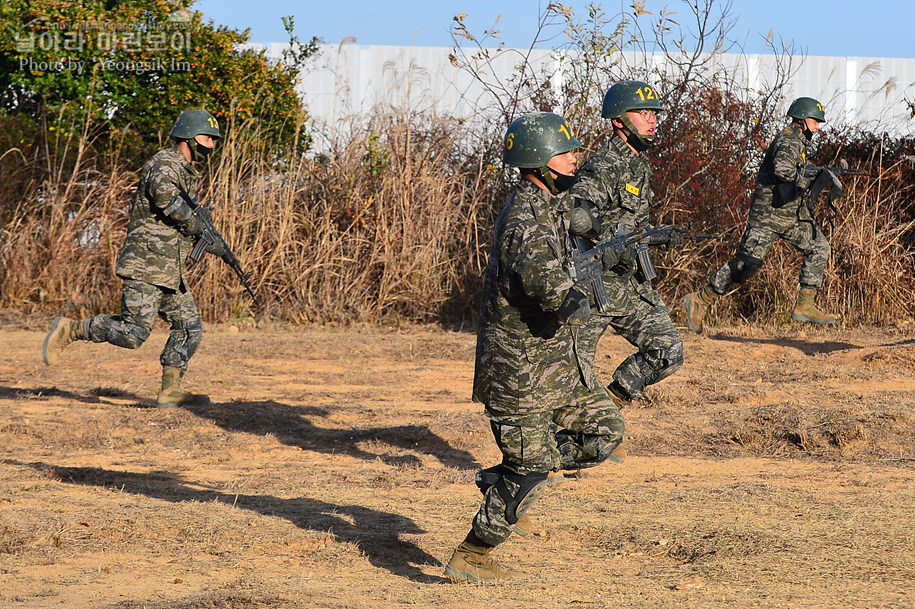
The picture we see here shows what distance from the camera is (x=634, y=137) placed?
241 inches

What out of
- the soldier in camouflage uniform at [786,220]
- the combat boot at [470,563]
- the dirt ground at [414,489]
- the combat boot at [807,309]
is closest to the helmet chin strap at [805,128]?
the soldier in camouflage uniform at [786,220]

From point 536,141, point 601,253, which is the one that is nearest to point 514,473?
point 536,141

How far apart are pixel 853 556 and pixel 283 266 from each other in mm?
8194

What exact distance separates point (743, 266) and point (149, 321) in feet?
16.3

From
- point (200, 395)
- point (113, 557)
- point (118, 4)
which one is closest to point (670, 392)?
point (200, 395)

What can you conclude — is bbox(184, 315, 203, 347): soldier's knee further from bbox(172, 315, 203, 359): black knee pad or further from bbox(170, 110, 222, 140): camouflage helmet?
bbox(170, 110, 222, 140): camouflage helmet

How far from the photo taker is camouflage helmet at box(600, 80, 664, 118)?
238 inches

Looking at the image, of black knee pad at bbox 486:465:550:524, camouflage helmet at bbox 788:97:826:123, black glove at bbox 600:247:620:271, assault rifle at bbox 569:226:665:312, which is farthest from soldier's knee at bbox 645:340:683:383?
camouflage helmet at bbox 788:97:826:123

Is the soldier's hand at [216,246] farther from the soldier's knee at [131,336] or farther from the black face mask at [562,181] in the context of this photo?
the black face mask at [562,181]

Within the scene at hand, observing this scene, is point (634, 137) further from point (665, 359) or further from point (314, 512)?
point (314, 512)

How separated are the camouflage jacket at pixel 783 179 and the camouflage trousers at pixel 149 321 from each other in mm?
4768

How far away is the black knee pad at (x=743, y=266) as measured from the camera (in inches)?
368

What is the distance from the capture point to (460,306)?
39.5ft

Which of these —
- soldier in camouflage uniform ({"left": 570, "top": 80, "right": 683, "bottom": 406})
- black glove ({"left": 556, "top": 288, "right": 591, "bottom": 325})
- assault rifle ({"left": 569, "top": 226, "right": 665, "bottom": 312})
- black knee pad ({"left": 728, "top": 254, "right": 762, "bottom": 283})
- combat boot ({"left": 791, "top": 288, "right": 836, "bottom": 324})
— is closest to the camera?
black glove ({"left": 556, "top": 288, "right": 591, "bottom": 325})
